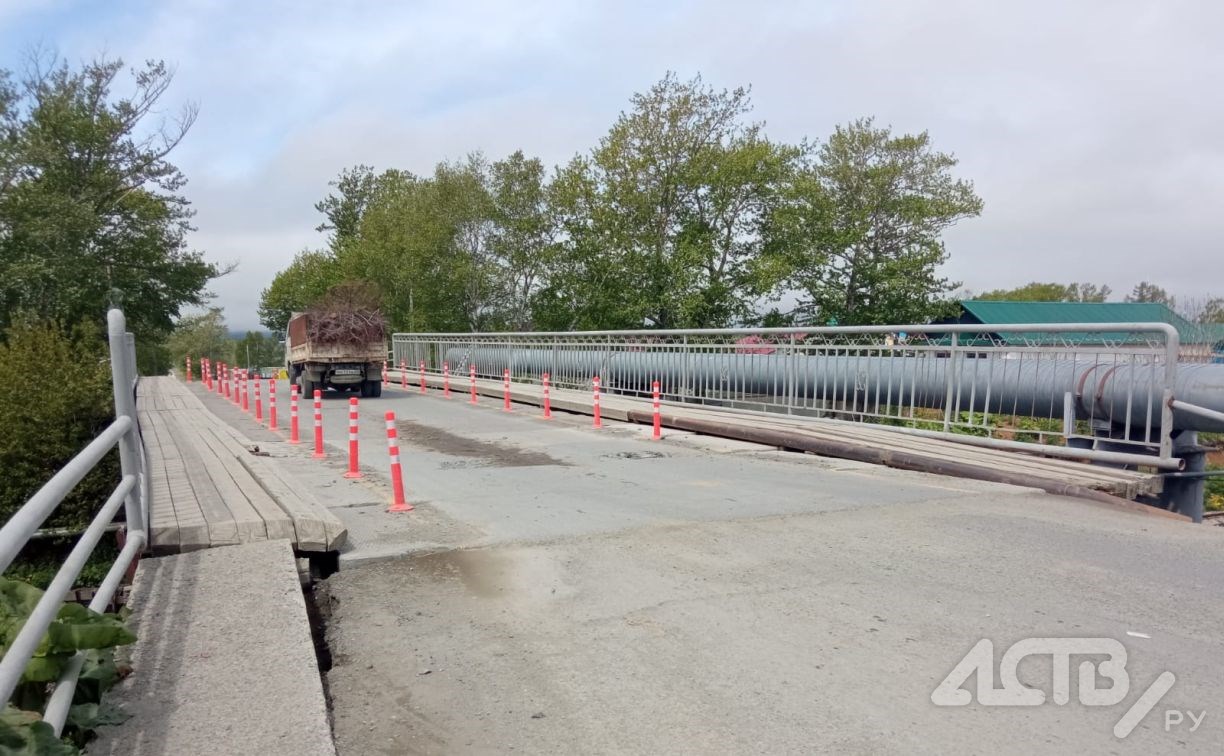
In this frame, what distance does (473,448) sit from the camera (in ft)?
41.4

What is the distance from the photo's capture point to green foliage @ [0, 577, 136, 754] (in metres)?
2.88

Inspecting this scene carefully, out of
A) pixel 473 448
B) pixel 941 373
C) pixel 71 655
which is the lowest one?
pixel 473 448

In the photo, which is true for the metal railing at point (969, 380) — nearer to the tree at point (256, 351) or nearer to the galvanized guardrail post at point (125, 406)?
the galvanized guardrail post at point (125, 406)

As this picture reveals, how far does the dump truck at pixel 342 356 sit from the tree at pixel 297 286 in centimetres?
2682

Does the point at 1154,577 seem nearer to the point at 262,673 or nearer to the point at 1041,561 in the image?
the point at 1041,561

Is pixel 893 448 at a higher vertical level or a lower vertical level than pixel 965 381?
lower

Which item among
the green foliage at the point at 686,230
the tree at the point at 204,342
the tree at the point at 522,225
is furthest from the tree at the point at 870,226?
the tree at the point at 204,342

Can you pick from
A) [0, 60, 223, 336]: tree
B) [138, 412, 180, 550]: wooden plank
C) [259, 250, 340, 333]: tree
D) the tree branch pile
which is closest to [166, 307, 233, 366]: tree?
[259, 250, 340, 333]: tree

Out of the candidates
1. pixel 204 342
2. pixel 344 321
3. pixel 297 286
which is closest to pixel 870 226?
pixel 344 321

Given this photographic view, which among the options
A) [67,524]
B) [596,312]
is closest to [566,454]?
[67,524]

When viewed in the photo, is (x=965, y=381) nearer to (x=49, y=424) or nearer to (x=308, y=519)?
(x=308, y=519)

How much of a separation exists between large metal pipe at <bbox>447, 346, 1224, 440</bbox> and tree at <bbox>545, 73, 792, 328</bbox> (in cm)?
1537

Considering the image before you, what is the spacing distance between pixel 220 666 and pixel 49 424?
1210 centimetres

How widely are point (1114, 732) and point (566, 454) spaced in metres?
8.90
